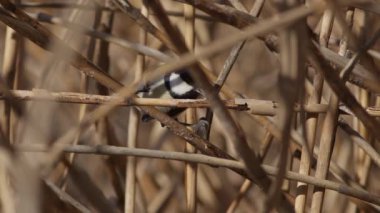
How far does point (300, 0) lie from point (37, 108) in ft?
0.95

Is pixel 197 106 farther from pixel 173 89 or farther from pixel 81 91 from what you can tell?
pixel 81 91

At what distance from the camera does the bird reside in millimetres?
924

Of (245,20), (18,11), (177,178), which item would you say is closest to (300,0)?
(245,20)

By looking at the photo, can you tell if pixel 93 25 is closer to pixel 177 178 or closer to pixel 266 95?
pixel 177 178

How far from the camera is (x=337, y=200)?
4.97 ft

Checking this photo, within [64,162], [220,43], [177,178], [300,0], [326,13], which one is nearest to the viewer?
[220,43]

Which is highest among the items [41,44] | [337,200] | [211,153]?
[41,44]

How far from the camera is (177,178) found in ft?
5.40

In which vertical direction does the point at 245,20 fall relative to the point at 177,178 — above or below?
above

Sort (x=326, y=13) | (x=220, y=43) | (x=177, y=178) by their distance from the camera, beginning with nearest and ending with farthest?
(x=220, y=43)
(x=326, y=13)
(x=177, y=178)

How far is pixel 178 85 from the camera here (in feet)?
3.11

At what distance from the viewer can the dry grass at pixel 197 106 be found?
1.65 ft

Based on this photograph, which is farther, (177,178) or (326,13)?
(177,178)

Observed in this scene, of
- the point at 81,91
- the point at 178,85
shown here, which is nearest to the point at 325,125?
the point at 178,85
